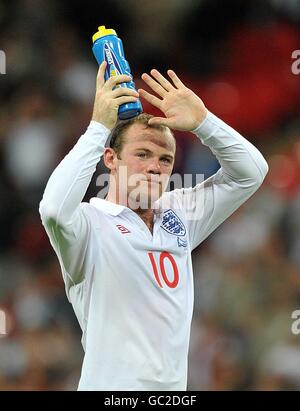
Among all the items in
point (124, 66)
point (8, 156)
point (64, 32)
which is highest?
point (64, 32)

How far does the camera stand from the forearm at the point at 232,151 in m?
2.59

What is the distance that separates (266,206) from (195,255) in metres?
0.59

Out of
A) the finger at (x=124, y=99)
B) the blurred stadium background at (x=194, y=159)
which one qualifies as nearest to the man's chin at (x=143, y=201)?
the finger at (x=124, y=99)

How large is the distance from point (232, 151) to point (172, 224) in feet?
1.09

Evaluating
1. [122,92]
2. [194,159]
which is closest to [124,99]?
[122,92]

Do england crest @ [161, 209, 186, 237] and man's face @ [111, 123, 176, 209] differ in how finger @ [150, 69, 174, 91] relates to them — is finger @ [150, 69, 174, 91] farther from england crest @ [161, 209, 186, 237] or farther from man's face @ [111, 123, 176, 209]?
england crest @ [161, 209, 186, 237]

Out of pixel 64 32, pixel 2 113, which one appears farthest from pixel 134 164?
pixel 64 32

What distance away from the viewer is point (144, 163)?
8.36 ft

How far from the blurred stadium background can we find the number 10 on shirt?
1747 millimetres

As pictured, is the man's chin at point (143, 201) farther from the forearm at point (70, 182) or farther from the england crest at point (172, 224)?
the forearm at point (70, 182)

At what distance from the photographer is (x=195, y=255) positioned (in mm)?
4781

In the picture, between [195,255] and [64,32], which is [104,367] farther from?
[64,32]

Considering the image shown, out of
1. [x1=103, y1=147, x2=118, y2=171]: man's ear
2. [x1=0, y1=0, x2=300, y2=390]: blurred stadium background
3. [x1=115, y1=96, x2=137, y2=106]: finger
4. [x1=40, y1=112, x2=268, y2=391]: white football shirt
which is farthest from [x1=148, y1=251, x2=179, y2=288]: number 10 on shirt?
[x1=0, y1=0, x2=300, y2=390]: blurred stadium background

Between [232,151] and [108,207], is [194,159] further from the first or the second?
[108,207]
